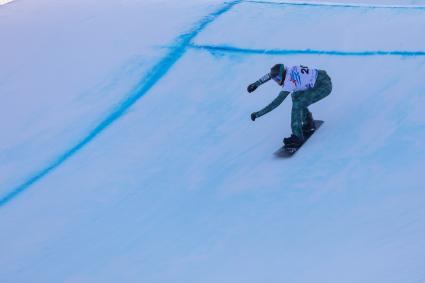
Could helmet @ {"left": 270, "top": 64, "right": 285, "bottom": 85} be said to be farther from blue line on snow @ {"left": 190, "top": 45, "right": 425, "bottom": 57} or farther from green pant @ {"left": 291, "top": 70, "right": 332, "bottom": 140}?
blue line on snow @ {"left": 190, "top": 45, "right": 425, "bottom": 57}

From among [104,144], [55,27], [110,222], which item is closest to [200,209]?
[110,222]

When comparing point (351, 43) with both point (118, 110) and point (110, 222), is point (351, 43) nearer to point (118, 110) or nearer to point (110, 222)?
point (118, 110)

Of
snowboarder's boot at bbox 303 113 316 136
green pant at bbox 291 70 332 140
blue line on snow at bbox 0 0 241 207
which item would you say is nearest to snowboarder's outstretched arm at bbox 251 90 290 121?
green pant at bbox 291 70 332 140

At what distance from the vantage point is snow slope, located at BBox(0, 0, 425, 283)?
6246 mm

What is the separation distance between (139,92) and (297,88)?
2.81 m

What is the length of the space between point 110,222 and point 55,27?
17.2 ft

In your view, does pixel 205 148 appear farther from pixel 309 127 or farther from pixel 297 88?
pixel 297 88

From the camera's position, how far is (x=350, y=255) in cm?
575

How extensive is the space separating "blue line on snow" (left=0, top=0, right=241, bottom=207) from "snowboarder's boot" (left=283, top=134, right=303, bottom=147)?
8.08 feet

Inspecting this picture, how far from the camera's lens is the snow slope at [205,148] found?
6.25 metres

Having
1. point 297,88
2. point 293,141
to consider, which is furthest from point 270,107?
point 293,141

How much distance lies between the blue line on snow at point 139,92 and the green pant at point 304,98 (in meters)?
2.58

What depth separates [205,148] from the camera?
323 inches

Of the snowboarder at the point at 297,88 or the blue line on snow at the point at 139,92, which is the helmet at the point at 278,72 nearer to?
the snowboarder at the point at 297,88
